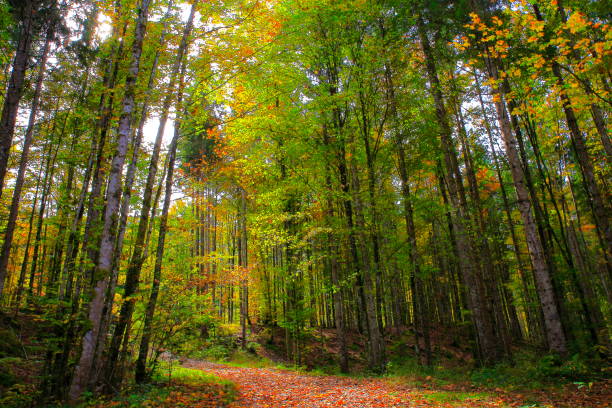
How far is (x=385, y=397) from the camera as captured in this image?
22.0ft

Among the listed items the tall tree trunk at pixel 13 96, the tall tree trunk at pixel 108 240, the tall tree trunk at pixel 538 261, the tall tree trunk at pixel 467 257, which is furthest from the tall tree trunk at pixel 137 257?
the tall tree trunk at pixel 538 261

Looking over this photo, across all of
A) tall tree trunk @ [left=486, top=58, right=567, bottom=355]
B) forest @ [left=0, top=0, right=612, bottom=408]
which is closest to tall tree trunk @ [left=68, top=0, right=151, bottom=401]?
forest @ [left=0, top=0, right=612, bottom=408]

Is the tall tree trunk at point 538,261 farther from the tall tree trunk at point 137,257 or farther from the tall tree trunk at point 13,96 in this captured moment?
the tall tree trunk at point 13,96

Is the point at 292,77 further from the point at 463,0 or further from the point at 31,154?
the point at 31,154

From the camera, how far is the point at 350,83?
1166 cm

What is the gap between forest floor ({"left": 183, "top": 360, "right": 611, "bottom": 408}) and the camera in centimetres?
555

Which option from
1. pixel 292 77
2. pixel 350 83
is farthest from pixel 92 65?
pixel 350 83

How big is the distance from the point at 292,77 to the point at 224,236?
19.3 m

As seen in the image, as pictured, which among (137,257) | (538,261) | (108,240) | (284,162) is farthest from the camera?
(284,162)

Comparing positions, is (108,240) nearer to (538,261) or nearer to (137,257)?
(137,257)

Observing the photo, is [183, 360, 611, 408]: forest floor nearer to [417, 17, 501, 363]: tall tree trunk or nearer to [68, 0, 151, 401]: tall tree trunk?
[68, 0, 151, 401]: tall tree trunk

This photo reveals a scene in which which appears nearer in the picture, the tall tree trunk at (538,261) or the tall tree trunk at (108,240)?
the tall tree trunk at (108,240)

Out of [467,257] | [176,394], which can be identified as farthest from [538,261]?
[176,394]

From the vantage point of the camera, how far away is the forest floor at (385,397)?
5555mm
